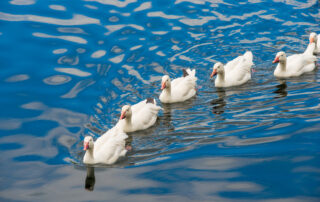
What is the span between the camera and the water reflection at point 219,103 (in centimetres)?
1285

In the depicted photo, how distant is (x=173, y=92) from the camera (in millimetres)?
13742

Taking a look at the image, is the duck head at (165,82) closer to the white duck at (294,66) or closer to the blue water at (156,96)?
the blue water at (156,96)

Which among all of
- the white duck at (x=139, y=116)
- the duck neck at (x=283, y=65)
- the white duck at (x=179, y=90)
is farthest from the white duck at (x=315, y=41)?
the white duck at (x=139, y=116)

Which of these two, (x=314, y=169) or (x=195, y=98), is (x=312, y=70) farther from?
(x=314, y=169)

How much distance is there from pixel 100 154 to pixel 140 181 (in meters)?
1.36

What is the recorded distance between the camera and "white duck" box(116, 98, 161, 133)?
39.1 feet

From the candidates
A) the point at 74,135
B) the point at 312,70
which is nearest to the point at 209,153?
the point at 74,135

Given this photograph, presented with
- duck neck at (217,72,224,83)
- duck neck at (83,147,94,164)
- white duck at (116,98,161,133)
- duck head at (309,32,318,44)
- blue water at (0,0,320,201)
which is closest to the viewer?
blue water at (0,0,320,201)

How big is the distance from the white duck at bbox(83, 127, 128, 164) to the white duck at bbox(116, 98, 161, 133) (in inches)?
21.9

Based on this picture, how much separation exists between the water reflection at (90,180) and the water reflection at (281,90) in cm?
582

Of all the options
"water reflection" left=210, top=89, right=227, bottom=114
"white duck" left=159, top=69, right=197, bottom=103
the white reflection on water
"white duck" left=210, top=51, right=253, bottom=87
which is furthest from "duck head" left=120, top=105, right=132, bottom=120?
the white reflection on water

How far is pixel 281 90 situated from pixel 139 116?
14.5ft

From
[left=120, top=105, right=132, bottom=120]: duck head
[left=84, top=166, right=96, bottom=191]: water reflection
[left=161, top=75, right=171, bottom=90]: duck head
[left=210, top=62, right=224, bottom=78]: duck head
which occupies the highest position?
[left=210, top=62, right=224, bottom=78]: duck head

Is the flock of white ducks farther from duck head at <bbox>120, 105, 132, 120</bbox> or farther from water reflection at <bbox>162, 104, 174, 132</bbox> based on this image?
water reflection at <bbox>162, 104, 174, 132</bbox>
